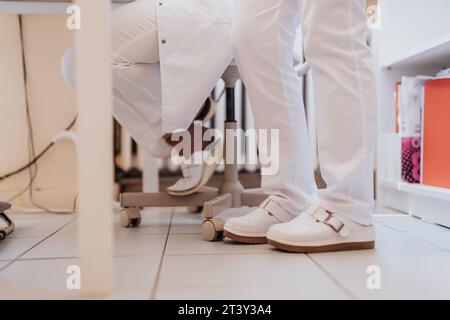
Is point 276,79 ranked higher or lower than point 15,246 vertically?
higher

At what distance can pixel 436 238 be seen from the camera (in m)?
1.30

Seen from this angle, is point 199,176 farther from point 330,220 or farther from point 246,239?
point 330,220

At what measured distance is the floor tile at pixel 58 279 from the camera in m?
0.79

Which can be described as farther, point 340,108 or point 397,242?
point 397,242

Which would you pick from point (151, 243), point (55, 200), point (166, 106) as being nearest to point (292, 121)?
point (166, 106)

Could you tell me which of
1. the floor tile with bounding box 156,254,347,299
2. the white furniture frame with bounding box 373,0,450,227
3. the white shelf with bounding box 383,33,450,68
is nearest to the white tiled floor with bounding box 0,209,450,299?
the floor tile with bounding box 156,254,347,299

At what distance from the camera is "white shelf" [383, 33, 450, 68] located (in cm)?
147

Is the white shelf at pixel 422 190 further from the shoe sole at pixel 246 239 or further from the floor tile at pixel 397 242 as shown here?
the shoe sole at pixel 246 239

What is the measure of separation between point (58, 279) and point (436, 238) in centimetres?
96

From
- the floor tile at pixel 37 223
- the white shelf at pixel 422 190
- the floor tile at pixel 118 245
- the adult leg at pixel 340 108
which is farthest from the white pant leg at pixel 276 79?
the floor tile at pixel 37 223

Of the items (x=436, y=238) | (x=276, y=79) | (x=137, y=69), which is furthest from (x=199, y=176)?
(x=436, y=238)
